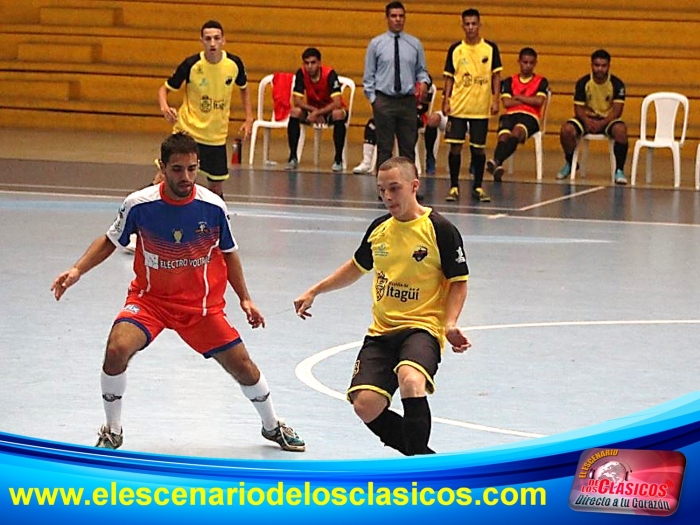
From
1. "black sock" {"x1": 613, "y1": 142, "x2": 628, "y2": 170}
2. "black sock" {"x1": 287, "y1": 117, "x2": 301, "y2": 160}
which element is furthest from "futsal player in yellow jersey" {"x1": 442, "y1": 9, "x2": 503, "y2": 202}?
"black sock" {"x1": 287, "y1": 117, "x2": 301, "y2": 160}

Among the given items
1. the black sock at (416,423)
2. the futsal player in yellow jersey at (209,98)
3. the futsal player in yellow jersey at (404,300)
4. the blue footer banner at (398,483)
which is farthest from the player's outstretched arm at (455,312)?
the futsal player in yellow jersey at (209,98)

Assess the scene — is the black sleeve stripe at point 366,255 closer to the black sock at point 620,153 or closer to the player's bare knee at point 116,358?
the player's bare knee at point 116,358

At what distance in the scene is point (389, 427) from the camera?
226 inches

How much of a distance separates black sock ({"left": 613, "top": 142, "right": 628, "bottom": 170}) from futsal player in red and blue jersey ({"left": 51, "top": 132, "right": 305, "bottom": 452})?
13358 millimetres

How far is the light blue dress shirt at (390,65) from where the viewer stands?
16.0 meters

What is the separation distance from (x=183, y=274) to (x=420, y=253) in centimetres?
111

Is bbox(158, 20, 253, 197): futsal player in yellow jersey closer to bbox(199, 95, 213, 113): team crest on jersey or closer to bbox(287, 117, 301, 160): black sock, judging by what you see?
bbox(199, 95, 213, 113): team crest on jersey

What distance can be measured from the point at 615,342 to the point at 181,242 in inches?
136

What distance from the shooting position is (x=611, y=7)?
2431cm

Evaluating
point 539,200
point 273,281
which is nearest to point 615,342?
point 273,281

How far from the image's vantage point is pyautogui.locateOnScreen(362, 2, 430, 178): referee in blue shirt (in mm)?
15984

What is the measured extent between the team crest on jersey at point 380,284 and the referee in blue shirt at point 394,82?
10.1 m

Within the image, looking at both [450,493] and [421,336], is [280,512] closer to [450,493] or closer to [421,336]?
[450,493]

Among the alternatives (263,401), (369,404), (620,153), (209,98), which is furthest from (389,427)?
(620,153)
